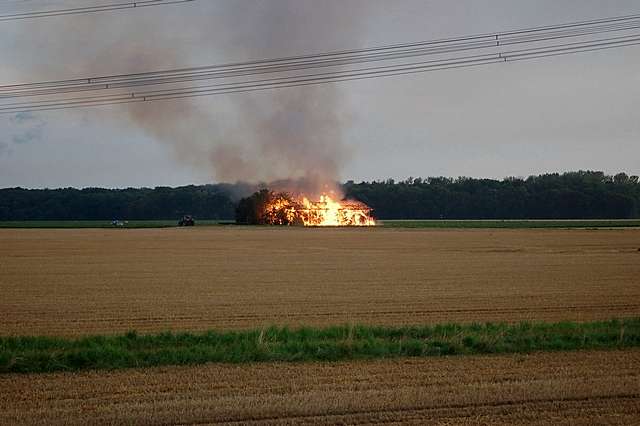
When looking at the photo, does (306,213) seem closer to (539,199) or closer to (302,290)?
(539,199)

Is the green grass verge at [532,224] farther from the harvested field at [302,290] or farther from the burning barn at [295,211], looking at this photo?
the harvested field at [302,290]

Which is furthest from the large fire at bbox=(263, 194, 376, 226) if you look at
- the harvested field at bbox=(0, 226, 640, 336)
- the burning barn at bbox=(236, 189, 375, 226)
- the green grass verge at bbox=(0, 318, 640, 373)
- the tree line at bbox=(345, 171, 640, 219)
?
the green grass verge at bbox=(0, 318, 640, 373)

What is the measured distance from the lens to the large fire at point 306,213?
455 ft

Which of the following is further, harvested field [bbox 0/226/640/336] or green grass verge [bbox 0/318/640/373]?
harvested field [bbox 0/226/640/336]

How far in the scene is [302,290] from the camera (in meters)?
30.5

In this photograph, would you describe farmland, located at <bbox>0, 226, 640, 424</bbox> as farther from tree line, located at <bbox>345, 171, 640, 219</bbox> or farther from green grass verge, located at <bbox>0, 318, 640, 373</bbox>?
tree line, located at <bbox>345, 171, 640, 219</bbox>

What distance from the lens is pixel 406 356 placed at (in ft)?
49.4

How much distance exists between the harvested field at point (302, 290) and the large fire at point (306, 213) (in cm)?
8313

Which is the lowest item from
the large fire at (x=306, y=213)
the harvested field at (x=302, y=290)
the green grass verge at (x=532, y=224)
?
the harvested field at (x=302, y=290)

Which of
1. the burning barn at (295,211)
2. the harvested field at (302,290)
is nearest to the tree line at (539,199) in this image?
the burning barn at (295,211)

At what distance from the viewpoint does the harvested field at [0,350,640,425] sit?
35.0 feet

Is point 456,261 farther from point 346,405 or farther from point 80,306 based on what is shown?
point 346,405

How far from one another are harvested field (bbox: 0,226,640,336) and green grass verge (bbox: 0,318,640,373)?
3753 millimetres

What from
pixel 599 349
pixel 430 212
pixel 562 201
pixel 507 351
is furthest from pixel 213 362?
pixel 430 212
